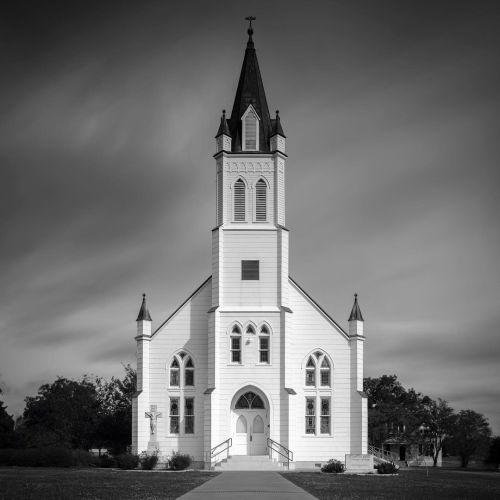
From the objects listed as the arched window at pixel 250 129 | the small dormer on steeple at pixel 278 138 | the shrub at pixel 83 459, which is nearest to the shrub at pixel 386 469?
the shrub at pixel 83 459

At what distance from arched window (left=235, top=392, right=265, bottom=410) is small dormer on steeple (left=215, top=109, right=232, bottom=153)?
14459 mm

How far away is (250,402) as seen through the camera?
156 ft

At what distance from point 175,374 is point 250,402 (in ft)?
15.4

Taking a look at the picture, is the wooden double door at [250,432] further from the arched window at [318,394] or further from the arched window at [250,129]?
the arched window at [250,129]

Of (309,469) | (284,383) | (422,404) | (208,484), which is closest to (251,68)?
(284,383)

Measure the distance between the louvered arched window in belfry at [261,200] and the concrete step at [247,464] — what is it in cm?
1392

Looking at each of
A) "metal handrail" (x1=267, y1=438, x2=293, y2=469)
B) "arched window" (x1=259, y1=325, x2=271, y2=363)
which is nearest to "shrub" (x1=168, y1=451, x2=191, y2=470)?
"metal handrail" (x1=267, y1=438, x2=293, y2=469)

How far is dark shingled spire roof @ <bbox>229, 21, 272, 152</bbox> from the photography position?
50662 millimetres

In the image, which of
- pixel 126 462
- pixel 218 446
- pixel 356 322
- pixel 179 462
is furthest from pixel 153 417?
pixel 356 322

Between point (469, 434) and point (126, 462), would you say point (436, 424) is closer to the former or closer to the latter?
point (469, 434)

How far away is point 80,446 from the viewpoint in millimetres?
73688

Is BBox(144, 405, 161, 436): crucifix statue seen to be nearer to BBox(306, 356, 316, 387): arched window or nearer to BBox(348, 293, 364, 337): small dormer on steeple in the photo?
BBox(306, 356, 316, 387): arched window

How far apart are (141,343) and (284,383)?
8594 mm

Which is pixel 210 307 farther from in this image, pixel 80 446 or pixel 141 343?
pixel 80 446
